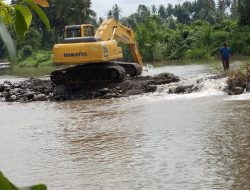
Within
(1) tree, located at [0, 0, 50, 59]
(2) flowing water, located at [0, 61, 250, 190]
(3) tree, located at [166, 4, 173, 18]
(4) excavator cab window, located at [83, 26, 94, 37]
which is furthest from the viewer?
(3) tree, located at [166, 4, 173, 18]

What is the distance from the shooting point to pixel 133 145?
902 cm

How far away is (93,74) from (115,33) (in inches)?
90.5

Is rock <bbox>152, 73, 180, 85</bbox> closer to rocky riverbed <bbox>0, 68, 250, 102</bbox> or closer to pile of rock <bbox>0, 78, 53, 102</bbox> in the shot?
rocky riverbed <bbox>0, 68, 250, 102</bbox>

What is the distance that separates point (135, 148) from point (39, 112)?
6.67 m

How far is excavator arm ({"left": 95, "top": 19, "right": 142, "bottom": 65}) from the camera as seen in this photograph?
19172mm

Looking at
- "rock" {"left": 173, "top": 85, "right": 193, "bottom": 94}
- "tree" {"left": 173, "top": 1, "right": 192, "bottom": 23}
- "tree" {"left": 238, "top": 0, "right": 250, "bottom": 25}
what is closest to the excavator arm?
"rock" {"left": 173, "top": 85, "right": 193, "bottom": 94}

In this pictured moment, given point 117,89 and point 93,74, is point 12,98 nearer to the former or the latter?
point 93,74

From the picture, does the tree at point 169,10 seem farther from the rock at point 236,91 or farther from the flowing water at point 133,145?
the flowing water at point 133,145

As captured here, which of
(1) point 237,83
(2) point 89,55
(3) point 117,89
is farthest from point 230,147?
(2) point 89,55

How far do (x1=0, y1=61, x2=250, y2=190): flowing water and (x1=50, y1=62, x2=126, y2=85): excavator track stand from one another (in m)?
3.26

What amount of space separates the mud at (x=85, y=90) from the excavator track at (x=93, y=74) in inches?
9.3

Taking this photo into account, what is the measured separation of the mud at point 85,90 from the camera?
17406mm

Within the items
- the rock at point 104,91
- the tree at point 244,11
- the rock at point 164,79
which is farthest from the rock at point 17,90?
the tree at point 244,11

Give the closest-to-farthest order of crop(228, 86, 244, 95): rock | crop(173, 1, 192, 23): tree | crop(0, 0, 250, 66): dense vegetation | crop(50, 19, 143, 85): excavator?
1. crop(228, 86, 244, 95): rock
2. crop(50, 19, 143, 85): excavator
3. crop(0, 0, 250, 66): dense vegetation
4. crop(173, 1, 192, 23): tree
